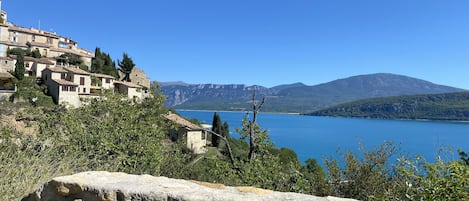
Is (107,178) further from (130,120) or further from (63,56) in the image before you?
(63,56)

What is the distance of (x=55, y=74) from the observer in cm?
4334

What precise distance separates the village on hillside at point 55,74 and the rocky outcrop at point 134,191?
2900cm

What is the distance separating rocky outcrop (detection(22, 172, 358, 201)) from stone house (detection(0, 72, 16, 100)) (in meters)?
41.8

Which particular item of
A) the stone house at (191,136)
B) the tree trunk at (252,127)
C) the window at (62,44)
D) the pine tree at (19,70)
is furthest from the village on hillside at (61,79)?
the tree trunk at (252,127)

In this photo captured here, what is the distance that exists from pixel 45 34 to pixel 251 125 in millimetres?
61290

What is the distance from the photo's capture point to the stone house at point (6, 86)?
125 ft

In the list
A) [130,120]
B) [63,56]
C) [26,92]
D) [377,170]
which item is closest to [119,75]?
[63,56]

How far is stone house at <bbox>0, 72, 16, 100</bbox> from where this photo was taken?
3819 centimetres

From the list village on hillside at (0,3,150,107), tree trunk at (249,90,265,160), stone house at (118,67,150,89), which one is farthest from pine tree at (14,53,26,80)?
tree trunk at (249,90,265,160)

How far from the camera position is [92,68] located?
2190 inches

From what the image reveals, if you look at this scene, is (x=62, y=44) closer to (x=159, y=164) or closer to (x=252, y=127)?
(x=252, y=127)

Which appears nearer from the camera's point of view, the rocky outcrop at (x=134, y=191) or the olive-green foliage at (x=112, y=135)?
the rocky outcrop at (x=134, y=191)

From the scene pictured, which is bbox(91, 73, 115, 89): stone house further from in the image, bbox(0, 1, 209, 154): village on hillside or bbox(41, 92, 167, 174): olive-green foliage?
bbox(41, 92, 167, 174): olive-green foliage

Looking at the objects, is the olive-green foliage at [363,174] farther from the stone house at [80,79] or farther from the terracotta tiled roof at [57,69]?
the terracotta tiled roof at [57,69]
